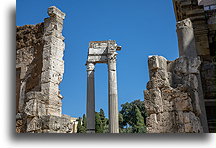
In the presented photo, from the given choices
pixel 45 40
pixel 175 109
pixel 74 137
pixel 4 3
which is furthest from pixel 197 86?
pixel 45 40

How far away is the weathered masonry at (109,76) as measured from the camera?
16.1m

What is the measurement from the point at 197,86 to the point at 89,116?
1104 centimetres

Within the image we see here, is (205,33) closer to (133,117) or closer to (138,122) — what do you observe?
(138,122)

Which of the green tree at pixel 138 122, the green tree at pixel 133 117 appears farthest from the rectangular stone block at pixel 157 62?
the green tree at pixel 133 117

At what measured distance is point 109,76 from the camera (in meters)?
17.1

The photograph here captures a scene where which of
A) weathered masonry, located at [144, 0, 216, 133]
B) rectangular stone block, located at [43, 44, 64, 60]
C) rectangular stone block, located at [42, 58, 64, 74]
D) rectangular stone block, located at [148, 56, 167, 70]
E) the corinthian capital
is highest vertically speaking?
the corinthian capital

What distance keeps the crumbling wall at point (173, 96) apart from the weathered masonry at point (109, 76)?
9.66m

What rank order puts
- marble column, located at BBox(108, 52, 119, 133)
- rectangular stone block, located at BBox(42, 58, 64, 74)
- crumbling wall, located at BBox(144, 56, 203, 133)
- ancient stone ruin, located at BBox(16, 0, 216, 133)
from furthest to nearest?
1. marble column, located at BBox(108, 52, 119, 133)
2. rectangular stone block, located at BBox(42, 58, 64, 74)
3. ancient stone ruin, located at BBox(16, 0, 216, 133)
4. crumbling wall, located at BBox(144, 56, 203, 133)

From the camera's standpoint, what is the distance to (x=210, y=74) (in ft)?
31.1

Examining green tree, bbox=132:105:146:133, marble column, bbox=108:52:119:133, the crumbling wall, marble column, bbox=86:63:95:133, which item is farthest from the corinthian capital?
the crumbling wall

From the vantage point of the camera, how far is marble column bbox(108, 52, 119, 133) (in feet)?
51.4

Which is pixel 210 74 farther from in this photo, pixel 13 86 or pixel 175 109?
pixel 13 86

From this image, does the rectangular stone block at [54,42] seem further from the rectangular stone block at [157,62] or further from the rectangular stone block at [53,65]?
the rectangular stone block at [157,62]

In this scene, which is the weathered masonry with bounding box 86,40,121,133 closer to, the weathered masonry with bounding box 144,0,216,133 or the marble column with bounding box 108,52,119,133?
the marble column with bounding box 108,52,119,133
